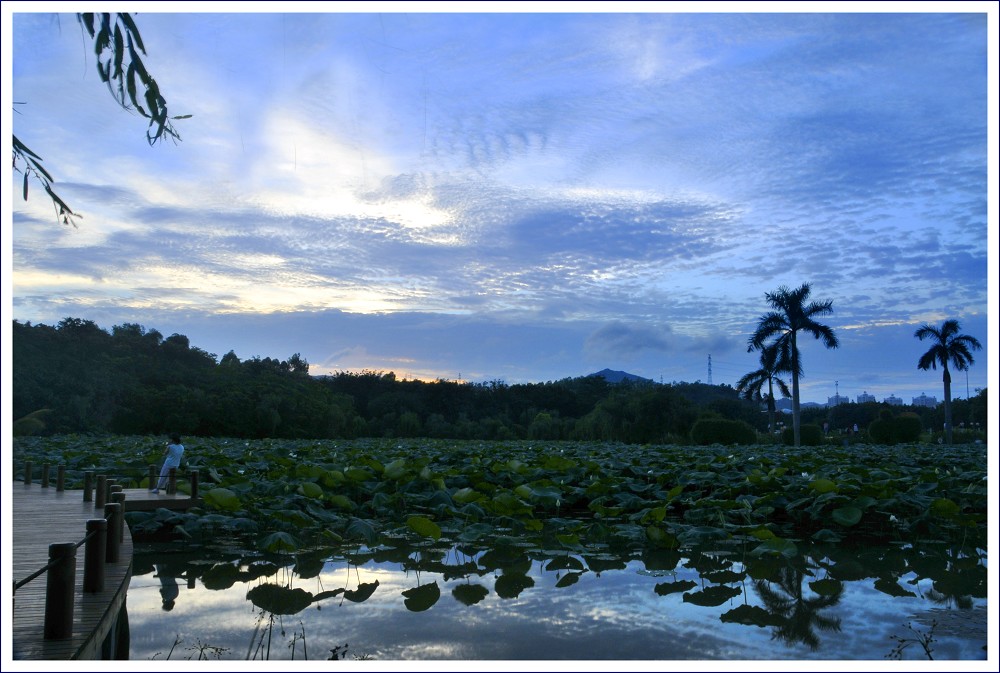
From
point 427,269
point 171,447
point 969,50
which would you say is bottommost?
point 171,447

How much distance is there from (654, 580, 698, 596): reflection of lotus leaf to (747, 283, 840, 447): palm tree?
22940mm

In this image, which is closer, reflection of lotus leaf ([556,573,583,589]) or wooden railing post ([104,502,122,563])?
wooden railing post ([104,502,122,563])

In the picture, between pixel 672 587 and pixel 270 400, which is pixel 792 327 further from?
pixel 672 587

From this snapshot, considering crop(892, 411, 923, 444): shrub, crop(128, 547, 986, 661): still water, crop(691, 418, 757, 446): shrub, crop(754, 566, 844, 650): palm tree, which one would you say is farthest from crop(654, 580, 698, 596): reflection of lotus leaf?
crop(892, 411, 923, 444): shrub

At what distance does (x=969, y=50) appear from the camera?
3.59 m

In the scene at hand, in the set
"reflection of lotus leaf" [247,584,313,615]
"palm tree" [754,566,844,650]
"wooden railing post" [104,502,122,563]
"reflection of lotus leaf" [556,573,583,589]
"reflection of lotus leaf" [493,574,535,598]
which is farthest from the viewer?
"reflection of lotus leaf" [556,573,583,589]

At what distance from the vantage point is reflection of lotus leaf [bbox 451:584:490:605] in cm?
439

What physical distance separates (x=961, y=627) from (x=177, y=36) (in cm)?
450

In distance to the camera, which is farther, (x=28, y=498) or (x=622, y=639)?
(x=28, y=498)

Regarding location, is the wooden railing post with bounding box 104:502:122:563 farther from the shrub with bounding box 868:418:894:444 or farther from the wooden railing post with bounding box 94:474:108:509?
the shrub with bounding box 868:418:894:444

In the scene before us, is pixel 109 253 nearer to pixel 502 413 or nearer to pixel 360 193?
pixel 360 193

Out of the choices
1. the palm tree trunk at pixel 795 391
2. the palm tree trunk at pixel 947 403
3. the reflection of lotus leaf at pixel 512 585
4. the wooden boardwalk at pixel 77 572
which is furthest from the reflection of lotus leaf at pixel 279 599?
the palm tree trunk at pixel 947 403

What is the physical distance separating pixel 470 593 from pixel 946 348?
2774 cm

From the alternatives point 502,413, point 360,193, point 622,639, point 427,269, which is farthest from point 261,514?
point 502,413
